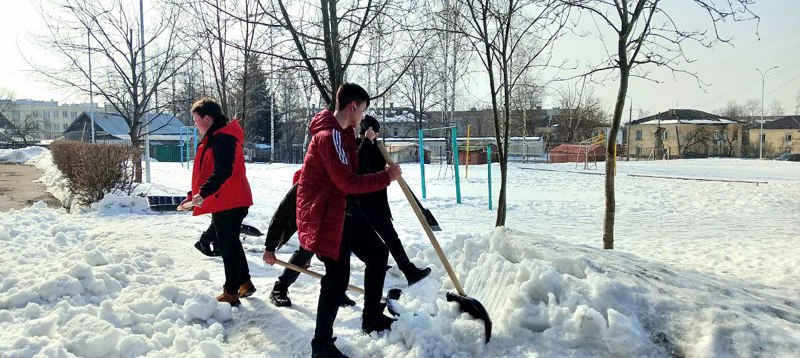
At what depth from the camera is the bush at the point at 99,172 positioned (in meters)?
10.0

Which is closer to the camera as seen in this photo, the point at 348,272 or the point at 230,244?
the point at 348,272

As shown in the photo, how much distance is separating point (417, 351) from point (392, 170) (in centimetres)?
105

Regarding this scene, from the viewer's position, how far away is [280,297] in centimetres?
414

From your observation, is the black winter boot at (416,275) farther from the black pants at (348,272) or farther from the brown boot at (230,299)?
the brown boot at (230,299)

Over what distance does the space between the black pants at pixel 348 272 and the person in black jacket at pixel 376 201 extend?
0.80ft

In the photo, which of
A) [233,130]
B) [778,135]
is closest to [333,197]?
[233,130]

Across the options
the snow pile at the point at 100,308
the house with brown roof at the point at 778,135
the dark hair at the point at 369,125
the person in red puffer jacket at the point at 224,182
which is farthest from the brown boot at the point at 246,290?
the house with brown roof at the point at 778,135

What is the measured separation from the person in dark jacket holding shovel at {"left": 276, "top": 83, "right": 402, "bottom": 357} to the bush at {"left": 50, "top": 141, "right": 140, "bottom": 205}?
28.3ft

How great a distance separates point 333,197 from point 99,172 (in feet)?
28.9

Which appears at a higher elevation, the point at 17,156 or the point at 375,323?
the point at 17,156

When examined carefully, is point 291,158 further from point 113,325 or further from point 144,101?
point 113,325

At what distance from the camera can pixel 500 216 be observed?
7238mm

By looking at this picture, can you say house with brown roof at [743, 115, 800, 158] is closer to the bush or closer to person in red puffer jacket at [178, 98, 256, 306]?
the bush

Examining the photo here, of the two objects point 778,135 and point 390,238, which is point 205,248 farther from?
point 778,135
